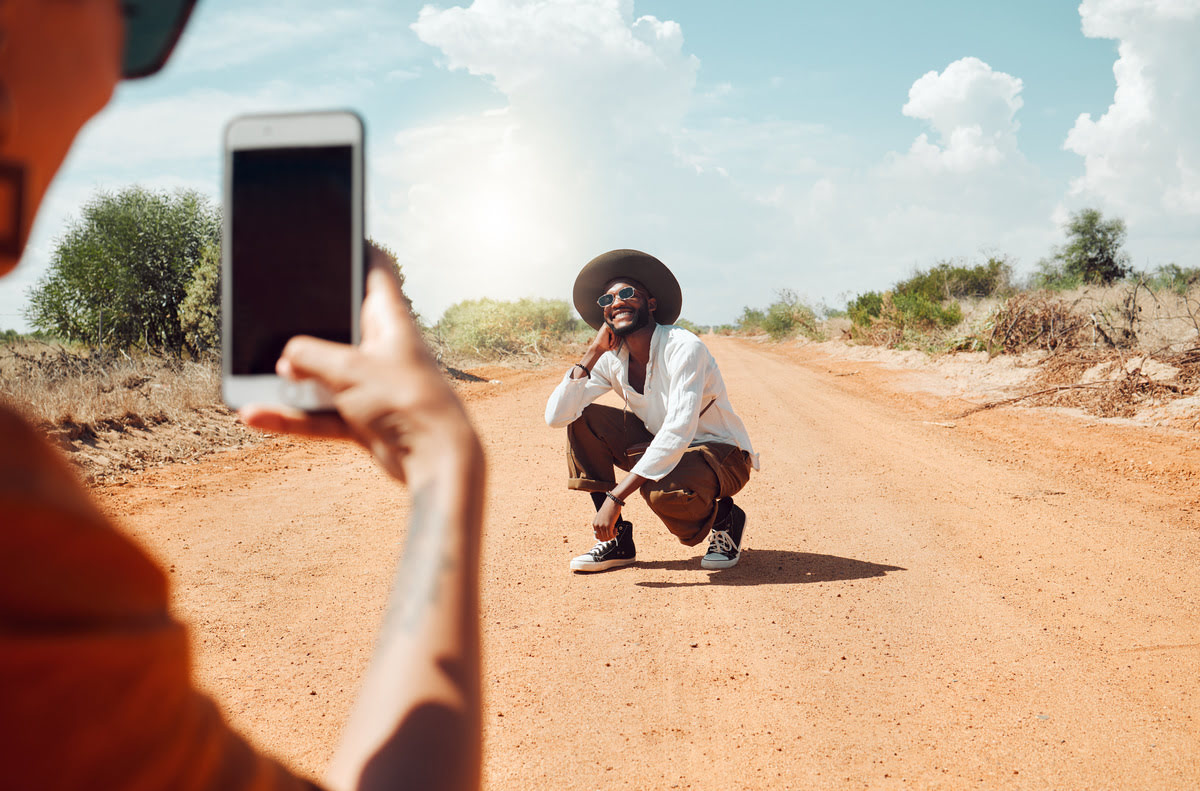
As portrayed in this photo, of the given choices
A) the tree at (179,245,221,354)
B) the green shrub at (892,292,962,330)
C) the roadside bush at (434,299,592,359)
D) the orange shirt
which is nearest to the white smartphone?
the orange shirt

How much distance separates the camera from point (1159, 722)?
2.73 m

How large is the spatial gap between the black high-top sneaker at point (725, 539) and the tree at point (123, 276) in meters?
12.3

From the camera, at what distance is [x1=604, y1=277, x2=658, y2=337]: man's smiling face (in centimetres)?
446

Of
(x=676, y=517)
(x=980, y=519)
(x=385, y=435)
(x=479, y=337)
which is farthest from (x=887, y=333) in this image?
(x=385, y=435)

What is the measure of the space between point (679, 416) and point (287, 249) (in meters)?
3.21

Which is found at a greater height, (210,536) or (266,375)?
(266,375)

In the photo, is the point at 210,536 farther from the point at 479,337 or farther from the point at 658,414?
the point at 479,337

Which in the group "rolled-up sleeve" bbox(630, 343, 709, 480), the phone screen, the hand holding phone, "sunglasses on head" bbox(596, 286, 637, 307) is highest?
"sunglasses on head" bbox(596, 286, 637, 307)

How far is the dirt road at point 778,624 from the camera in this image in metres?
2.55

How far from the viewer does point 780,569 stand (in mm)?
4324

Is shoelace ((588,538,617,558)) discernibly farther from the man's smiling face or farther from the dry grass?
the dry grass

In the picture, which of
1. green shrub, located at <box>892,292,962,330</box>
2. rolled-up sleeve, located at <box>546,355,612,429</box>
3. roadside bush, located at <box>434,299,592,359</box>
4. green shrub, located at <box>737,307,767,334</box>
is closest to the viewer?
rolled-up sleeve, located at <box>546,355,612,429</box>

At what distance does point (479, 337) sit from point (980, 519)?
70.5ft

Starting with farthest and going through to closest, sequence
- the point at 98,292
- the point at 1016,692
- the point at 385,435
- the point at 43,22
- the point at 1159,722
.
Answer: the point at 98,292 < the point at 1016,692 < the point at 1159,722 < the point at 385,435 < the point at 43,22
